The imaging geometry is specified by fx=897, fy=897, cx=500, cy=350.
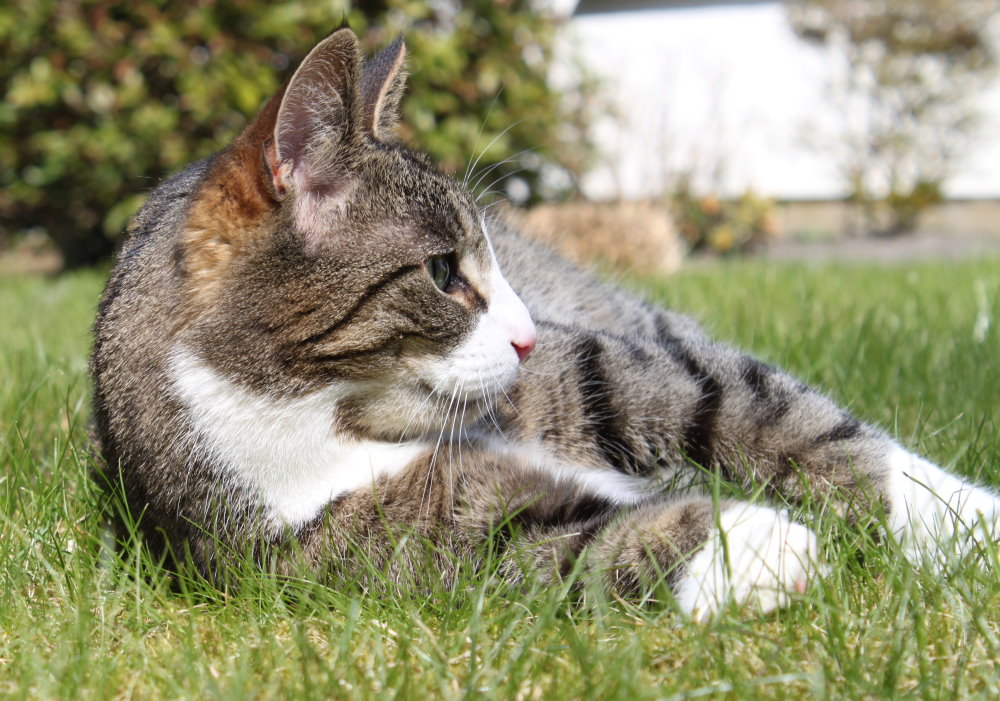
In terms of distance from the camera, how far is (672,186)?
9.49 meters

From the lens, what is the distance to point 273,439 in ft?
4.99

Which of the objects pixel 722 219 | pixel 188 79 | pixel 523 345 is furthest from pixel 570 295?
pixel 722 219

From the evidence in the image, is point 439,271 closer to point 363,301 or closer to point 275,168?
point 363,301

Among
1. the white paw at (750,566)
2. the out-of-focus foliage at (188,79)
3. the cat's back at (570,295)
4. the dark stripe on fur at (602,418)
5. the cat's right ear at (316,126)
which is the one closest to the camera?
the white paw at (750,566)

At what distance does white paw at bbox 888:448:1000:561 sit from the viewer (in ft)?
5.05

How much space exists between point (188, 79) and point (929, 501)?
5233mm

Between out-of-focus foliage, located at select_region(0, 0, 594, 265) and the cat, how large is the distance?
394 centimetres

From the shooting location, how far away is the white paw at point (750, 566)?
1313 mm

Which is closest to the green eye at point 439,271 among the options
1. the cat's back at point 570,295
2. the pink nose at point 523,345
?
the pink nose at point 523,345

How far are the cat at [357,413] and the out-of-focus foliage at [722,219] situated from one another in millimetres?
7775

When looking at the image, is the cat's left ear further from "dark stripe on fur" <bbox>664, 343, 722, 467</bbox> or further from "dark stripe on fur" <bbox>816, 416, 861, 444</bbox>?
"dark stripe on fur" <bbox>816, 416, 861, 444</bbox>

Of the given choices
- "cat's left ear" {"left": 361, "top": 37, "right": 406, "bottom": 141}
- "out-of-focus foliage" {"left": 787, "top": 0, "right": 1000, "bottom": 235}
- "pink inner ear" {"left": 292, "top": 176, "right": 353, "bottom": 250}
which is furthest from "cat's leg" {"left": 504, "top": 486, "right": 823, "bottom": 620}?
"out-of-focus foliage" {"left": 787, "top": 0, "right": 1000, "bottom": 235}

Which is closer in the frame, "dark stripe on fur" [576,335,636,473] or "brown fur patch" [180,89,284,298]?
"brown fur patch" [180,89,284,298]

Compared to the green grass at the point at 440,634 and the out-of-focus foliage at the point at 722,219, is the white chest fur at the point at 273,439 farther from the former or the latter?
the out-of-focus foliage at the point at 722,219
